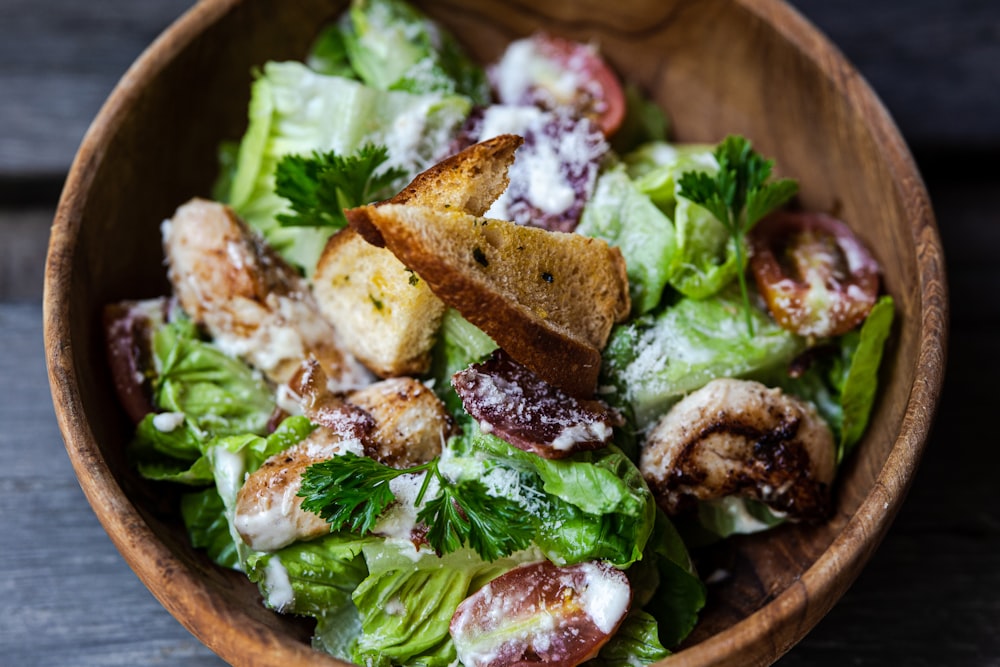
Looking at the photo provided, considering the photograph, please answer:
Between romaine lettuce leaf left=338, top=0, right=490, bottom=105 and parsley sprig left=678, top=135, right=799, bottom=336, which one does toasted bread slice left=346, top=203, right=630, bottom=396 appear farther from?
romaine lettuce leaf left=338, top=0, right=490, bottom=105

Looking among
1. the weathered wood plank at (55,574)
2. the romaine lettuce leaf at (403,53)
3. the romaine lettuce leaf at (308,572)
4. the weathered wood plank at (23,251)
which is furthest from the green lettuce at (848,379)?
the weathered wood plank at (23,251)

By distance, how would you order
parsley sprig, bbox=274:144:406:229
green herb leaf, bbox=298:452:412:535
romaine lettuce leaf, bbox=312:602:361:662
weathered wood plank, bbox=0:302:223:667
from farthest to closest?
weathered wood plank, bbox=0:302:223:667
parsley sprig, bbox=274:144:406:229
romaine lettuce leaf, bbox=312:602:361:662
green herb leaf, bbox=298:452:412:535

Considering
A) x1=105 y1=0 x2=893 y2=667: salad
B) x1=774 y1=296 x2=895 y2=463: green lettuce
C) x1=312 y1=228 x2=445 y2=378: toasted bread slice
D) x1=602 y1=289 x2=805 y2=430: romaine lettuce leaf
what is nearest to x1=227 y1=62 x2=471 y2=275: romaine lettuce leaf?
x1=105 y1=0 x2=893 y2=667: salad

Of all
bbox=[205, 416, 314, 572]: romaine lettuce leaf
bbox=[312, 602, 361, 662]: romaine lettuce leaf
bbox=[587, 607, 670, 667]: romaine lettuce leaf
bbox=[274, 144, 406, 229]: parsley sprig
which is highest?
bbox=[274, 144, 406, 229]: parsley sprig

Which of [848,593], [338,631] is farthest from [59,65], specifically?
[848,593]

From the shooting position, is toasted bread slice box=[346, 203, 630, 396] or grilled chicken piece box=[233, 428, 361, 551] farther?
grilled chicken piece box=[233, 428, 361, 551]

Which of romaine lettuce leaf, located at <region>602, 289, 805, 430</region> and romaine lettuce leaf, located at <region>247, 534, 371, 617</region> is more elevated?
romaine lettuce leaf, located at <region>602, 289, 805, 430</region>
